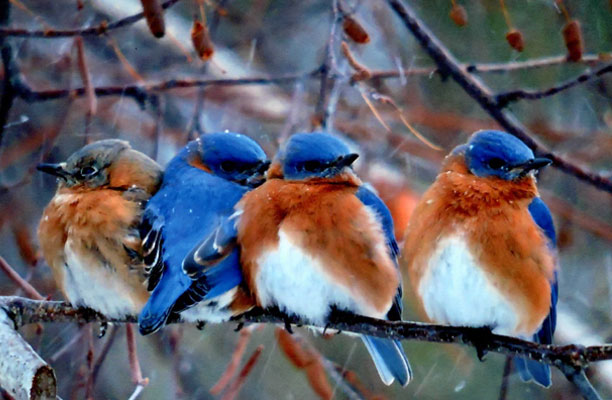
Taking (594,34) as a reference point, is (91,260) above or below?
above

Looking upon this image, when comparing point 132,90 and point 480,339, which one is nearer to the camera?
point 480,339

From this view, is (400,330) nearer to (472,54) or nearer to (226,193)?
(226,193)

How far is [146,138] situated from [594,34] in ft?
11.6

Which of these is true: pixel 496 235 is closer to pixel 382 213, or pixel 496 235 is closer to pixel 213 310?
pixel 382 213

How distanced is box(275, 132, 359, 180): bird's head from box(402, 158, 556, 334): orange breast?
13.8 inches

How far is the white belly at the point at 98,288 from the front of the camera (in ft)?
11.5

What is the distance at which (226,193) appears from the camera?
12.1 feet

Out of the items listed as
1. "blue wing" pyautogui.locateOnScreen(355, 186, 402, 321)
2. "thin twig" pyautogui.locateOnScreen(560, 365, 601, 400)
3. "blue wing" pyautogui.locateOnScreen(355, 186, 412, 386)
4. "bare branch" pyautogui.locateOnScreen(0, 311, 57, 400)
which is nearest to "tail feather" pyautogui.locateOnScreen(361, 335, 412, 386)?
"blue wing" pyautogui.locateOnScreen(355, 186, 412, 386)

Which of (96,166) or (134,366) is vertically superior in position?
(96,166)

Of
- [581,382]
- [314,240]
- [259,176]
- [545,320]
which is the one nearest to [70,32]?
[259,176]

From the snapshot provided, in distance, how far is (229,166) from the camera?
12.6 feet

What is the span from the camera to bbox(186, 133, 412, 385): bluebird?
3.32 metres

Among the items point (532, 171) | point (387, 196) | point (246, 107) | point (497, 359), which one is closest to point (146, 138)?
point (246, 107)

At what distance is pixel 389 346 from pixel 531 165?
962mm
